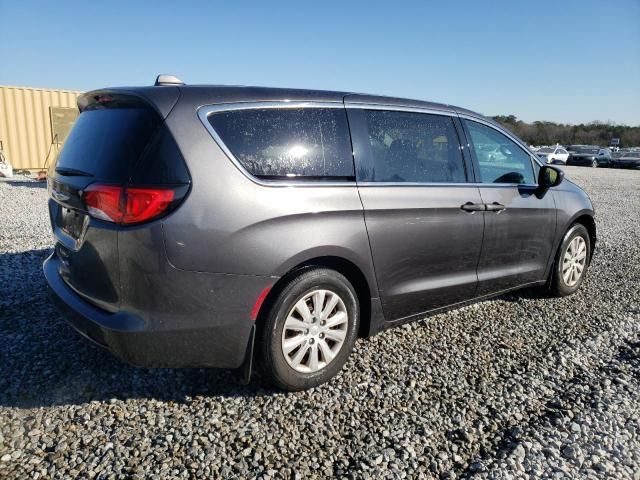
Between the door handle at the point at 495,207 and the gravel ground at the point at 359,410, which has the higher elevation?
the door handle at the point at 495,207

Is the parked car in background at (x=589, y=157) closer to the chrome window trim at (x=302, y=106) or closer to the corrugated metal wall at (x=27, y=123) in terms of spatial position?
the corrugated metal wall at (x=27, y=123)

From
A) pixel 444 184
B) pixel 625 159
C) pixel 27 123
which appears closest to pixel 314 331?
pixel 444 184

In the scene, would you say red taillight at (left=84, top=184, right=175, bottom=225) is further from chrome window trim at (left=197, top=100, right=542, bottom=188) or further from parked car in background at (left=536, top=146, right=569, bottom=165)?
parked car in background at (left=536, top=146, right=569, bottom=165)

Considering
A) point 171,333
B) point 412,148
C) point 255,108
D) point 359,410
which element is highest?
point 255,108

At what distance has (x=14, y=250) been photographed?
5566mm

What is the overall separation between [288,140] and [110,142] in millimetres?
951

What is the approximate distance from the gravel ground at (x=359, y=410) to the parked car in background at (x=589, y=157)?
117 feet

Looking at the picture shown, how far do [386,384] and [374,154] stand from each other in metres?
1.48

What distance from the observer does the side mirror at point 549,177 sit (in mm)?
4145

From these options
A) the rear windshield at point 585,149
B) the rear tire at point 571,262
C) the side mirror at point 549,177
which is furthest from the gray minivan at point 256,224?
the rear windshield at point 585,149

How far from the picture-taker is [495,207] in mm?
3691

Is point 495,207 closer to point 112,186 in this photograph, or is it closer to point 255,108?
point 255,108

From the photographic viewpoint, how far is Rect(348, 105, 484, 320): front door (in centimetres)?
300

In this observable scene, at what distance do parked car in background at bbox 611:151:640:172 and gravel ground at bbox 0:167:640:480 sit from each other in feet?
122
